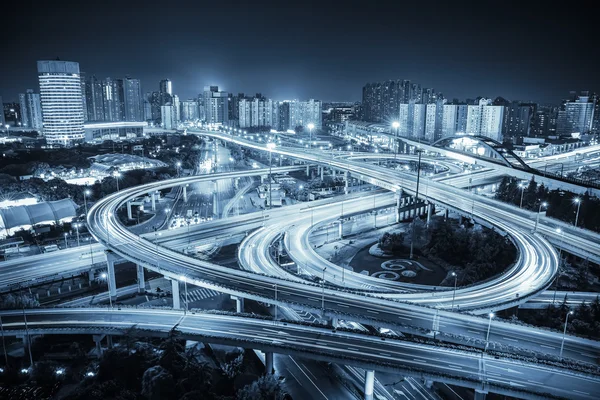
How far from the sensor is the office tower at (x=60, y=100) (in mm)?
96312

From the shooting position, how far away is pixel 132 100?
537 ft

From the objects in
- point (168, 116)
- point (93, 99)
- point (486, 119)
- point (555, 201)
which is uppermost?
point (93, 99)

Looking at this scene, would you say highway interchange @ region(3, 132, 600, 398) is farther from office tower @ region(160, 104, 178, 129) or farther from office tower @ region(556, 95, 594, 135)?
office tower @ region(160, 104, 178, 129)

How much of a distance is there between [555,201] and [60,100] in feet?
349

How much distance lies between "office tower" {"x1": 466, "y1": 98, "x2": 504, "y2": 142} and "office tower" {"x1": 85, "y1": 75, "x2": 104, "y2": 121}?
436ft

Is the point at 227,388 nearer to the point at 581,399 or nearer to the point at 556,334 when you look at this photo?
the point at 581,399

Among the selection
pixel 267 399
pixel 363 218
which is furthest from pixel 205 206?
pixel 267 399

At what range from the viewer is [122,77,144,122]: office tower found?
162 metres

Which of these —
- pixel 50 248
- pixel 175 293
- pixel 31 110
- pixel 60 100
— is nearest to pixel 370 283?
pixel 175 293

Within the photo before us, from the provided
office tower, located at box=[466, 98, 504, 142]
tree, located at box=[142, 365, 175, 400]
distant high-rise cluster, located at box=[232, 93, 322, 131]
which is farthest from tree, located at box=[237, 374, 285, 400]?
distant high-rise cluster, located at box=[232, 93, 322, 131]

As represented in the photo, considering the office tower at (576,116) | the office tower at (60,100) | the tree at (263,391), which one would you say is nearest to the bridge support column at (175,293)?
the tree at (263,391)

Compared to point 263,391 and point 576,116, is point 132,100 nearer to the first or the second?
point 576,116

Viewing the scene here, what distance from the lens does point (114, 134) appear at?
4980 inches

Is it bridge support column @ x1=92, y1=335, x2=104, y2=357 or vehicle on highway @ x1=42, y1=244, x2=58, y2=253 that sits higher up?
vehicle on highway @ x1=42, y1=244, x2=58, y2=253
